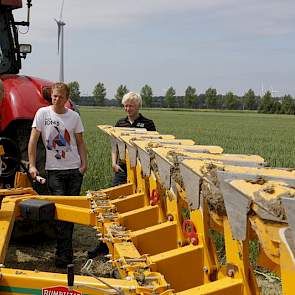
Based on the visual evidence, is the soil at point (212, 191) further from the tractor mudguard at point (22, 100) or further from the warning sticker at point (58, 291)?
the tractor mudguard at point (22, 100)

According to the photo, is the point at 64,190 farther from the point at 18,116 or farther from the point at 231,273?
the point at 231,273

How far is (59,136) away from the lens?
14.0 ft

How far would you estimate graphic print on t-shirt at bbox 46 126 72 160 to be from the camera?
4223 millimetres

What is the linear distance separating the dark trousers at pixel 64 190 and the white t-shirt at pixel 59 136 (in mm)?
54

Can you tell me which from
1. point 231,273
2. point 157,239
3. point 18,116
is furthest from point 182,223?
point 18,116

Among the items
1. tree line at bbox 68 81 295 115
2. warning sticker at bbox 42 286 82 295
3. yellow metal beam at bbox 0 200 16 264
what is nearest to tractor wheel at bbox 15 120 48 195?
yellow metal beam at bbox 0 200 16 264

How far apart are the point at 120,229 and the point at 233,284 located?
1.14m

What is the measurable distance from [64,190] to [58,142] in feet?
1.31

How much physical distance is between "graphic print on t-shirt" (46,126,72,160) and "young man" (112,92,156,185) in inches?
34.4

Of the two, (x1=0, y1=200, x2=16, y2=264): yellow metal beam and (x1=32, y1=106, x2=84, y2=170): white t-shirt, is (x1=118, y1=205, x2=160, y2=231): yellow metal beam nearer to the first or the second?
(x1=0, y1=200, x2=16, y2=264): yellow metal beam

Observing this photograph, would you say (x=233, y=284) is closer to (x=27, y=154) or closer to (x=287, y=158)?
(x=27, y=154)

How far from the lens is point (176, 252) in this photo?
263cm

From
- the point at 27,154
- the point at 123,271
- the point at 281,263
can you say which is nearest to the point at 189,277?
the point at 123,271

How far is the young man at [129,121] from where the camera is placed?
5.14 metres
